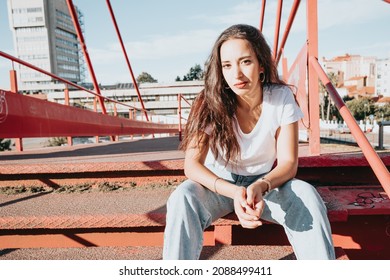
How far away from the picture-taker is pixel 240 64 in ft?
3.75

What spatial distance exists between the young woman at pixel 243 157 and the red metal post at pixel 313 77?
0.37 metres

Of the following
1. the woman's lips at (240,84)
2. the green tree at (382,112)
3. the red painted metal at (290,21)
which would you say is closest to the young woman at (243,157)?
the woman's lips at (240,84)

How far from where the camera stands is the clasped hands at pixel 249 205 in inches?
36.4

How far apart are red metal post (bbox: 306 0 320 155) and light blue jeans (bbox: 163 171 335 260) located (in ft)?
1.91

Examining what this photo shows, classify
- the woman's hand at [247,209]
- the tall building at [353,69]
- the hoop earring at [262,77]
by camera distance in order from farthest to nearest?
the tall building at [353,69] < the hoop earring at [262,77] < the woman's hand at [247,209]

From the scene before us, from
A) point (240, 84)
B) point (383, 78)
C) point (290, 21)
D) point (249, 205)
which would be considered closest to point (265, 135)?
point (240, 84)

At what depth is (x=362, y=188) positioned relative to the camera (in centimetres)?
150

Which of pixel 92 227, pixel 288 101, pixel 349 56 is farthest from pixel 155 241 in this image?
pixel 349 56

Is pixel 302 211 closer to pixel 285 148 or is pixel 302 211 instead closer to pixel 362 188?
pixel 285 148

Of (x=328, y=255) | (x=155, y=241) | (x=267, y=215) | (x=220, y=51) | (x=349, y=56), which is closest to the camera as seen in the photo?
(x=328, y=255)

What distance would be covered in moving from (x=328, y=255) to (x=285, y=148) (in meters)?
0.41

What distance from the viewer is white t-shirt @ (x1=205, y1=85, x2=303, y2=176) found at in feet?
3.80

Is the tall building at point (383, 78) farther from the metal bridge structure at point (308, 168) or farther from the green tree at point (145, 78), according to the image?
the metal bridge structure at point (308, 168)

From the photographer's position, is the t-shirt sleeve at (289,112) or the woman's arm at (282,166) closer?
the woman's arm at (282,166)
